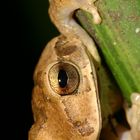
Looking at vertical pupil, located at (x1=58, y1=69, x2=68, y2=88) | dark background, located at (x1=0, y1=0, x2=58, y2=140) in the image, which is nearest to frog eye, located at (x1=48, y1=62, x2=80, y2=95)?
vertical pupil, located at (x1=58, y1=69, x2=68, y2=88)

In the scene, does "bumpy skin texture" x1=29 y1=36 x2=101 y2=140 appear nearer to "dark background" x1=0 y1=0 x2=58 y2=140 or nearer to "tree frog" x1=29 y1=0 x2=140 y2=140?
"tree frog" x1=29 y1=0 x2=140 y2=140

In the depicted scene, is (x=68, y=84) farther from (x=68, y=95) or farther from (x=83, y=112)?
(x=83, y=112)

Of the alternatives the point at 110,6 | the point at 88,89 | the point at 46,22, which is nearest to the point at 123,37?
the point at 110,6

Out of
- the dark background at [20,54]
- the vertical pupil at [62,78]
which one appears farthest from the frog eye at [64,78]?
the dark background at [20,54]

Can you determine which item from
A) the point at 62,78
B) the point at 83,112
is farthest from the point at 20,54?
the point at 83,112

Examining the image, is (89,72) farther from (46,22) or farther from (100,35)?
(46,22)

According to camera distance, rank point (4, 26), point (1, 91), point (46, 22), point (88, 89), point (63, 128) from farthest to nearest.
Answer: point (1, 91) < point (4, 26) < point (46, 22) < point (63, 128) < point (88, 89)

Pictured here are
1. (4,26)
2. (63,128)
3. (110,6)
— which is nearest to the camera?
→ (110,6)
